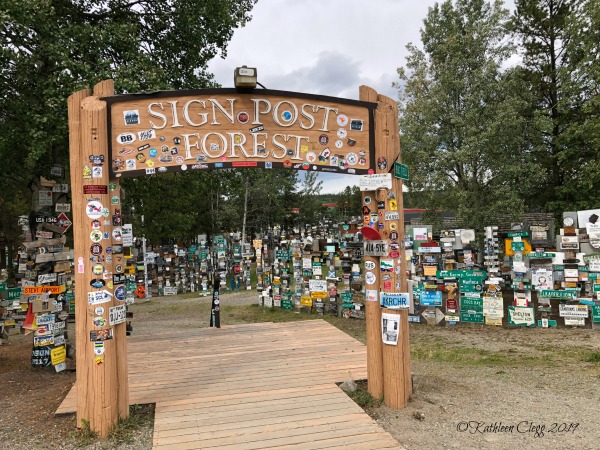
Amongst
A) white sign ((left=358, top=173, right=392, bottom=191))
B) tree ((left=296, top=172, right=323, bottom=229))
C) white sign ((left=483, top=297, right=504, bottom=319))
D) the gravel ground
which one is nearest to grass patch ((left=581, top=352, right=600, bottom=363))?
the gravel ground

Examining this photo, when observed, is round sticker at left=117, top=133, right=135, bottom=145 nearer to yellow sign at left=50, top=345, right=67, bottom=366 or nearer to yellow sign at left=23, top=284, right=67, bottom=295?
yellow sign at left=23, top=284, right=67, bottom=295

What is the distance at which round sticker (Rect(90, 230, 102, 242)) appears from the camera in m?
4.54

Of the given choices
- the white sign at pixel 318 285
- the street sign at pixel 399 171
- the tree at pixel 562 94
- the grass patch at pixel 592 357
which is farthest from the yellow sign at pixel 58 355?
the tree at pixel 562 94

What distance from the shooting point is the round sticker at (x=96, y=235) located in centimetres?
454

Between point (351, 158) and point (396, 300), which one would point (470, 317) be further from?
point (351, 158)

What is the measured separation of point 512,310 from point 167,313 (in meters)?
10.9

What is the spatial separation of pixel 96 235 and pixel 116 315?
35.8 inches

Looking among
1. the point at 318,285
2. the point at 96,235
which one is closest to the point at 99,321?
the point at 96,235

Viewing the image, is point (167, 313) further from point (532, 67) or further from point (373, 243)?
point (532, 67)

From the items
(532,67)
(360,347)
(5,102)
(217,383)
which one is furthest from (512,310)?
(532,67)

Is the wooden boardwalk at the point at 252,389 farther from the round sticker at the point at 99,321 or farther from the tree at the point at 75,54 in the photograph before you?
the tree at the point at 75,54

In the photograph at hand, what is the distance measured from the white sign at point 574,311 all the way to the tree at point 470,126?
5.25m

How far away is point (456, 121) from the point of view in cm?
1518

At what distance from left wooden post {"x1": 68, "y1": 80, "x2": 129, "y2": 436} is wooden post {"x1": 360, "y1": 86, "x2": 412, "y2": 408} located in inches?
124
